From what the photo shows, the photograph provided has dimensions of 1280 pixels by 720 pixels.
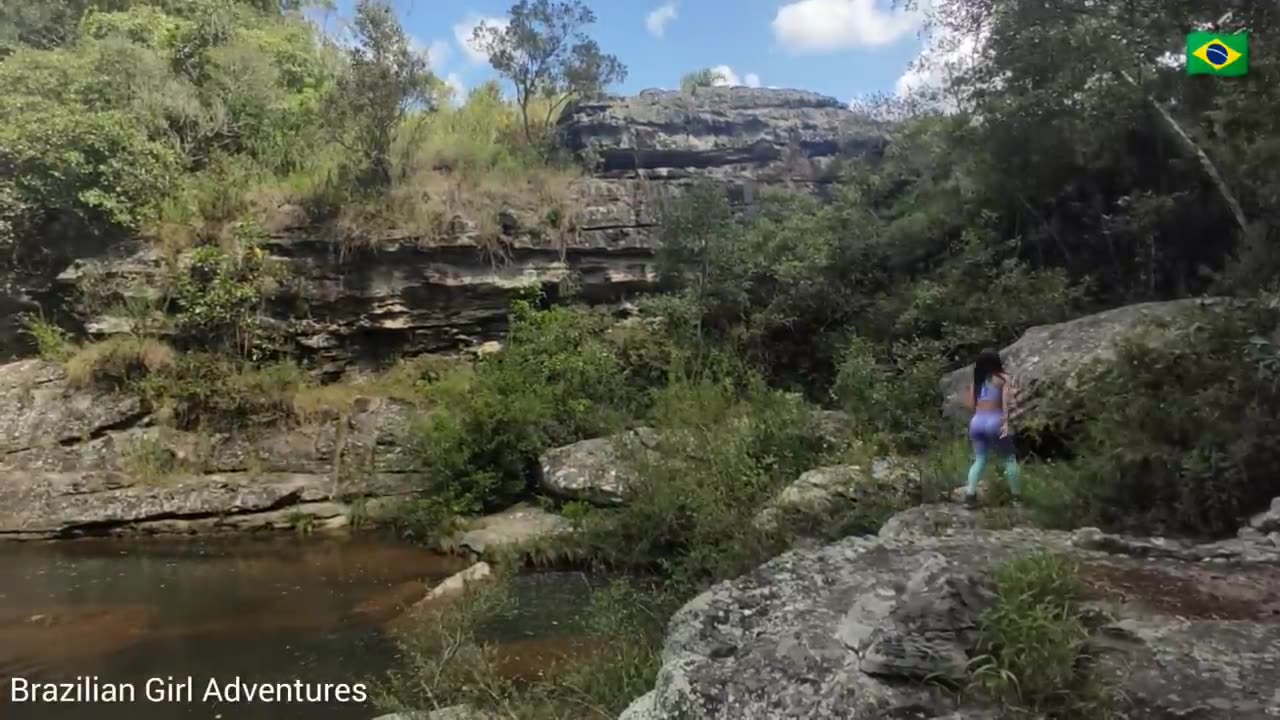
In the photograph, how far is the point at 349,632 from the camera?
7.34 metres

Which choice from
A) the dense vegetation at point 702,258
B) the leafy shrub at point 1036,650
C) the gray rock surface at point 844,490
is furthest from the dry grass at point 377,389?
the leafy shrub at point 1036,650

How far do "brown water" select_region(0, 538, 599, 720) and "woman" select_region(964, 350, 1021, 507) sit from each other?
3466 mm

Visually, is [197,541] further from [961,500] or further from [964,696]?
[964,696]

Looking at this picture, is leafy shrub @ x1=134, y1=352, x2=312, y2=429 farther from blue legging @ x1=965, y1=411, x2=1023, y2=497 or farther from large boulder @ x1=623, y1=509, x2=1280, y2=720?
large boulder @ x1=623, y1=509, x2=1280, y2=720

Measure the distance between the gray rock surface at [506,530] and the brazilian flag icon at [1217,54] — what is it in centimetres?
794

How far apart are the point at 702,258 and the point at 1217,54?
25.6 feet

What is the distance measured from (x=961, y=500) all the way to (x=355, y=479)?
29.4 ft

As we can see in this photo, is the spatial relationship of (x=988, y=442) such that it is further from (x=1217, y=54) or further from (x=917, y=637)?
(x=1217, y=54)

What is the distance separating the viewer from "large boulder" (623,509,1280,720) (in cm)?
261

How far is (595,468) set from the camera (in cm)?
1028

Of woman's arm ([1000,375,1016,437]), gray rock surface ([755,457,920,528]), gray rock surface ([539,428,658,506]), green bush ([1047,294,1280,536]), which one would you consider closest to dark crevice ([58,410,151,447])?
gray rock surface ([539,428,658,506])

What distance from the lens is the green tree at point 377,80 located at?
48.1 feet

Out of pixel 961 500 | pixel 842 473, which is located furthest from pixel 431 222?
pixel 961 500

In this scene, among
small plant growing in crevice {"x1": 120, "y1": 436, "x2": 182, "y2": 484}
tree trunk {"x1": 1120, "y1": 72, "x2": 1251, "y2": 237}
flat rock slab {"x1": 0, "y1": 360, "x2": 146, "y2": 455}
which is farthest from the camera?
flat rock slab {"x1": 0, "y1": 360, "x2": 146, "y2": 455}
